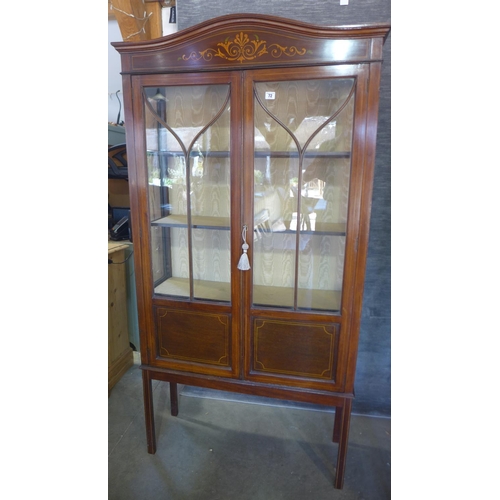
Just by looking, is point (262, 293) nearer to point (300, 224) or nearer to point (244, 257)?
point (244, 257)

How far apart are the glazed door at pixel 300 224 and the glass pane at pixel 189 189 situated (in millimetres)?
163

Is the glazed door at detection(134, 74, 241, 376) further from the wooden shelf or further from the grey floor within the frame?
the grey floor

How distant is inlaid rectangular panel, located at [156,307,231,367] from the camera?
1436 millimetres

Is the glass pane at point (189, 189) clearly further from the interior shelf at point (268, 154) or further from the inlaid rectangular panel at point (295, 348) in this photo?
the inlaid rectangular panel at point (295, 348)

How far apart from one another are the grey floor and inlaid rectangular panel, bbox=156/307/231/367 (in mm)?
552

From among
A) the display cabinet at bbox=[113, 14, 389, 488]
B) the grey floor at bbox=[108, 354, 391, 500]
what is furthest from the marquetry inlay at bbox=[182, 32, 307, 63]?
the grey floor at bbox=[108, 354, 391, 500]

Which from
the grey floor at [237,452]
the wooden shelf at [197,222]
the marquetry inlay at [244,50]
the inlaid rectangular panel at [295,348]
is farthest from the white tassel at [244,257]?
the grey floor at [237,452]

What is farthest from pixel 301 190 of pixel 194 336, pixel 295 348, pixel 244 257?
pixel 194 336

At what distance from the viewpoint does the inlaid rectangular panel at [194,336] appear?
1.44 meters

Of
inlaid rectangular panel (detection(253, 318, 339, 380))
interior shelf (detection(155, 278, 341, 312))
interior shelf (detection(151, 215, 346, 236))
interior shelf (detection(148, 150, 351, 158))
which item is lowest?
inlaid rectangular panel (detection(253, 318, 339, 380))

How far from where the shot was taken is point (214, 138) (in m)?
1.38

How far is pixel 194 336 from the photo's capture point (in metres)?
1.47

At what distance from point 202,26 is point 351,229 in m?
0.97
